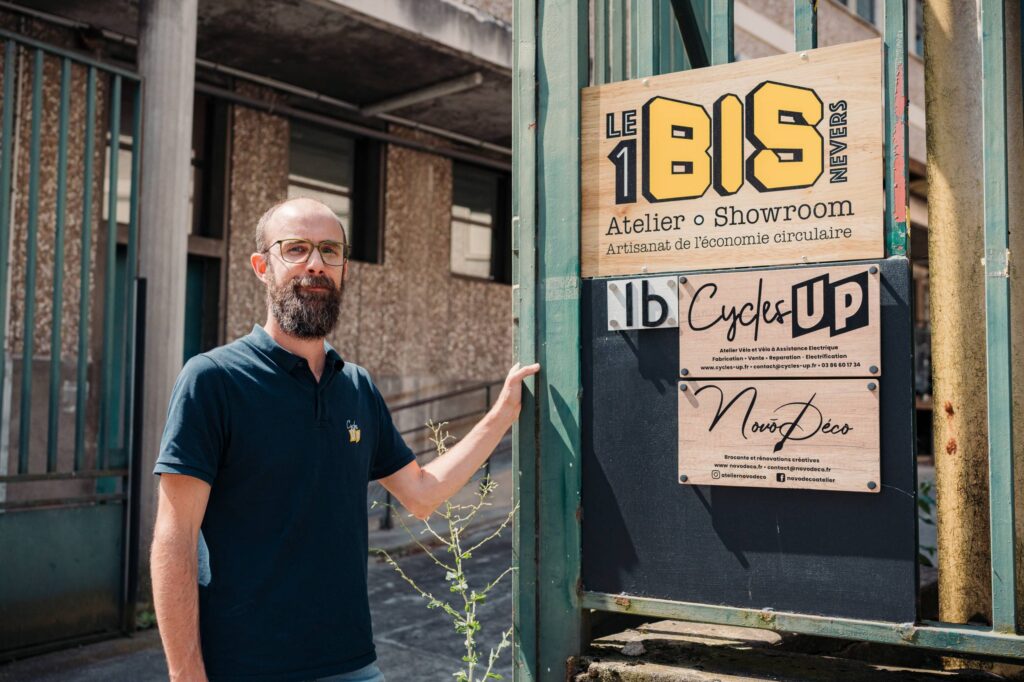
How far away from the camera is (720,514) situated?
7.25 feet

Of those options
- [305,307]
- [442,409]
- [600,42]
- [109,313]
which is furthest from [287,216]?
[442,409]

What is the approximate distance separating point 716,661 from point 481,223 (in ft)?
33.2

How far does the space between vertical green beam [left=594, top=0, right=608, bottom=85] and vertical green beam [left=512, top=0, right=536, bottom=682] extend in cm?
20

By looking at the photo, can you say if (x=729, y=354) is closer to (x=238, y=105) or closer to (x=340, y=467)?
(x=340, y=467)

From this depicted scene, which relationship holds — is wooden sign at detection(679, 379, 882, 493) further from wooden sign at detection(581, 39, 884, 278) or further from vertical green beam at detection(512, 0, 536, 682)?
vertical green beam at detection(512, 0, 536, 682)

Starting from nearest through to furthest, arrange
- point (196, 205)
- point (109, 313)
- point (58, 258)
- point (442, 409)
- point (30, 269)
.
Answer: point (30, 269)
point (58, 258)
point (109, 313)
point (196, 205)
point (442, 409)

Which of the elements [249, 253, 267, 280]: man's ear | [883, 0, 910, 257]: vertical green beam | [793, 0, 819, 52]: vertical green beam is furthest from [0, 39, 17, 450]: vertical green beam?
[883, 0, 910, 257]: vertical green beam

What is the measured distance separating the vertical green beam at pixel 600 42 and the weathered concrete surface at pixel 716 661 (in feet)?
4.77

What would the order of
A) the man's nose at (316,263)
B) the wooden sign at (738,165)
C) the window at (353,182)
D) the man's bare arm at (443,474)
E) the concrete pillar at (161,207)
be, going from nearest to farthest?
the wooden sign at (738,165)
the man's nose at (316,263)
the man's bare arm at (443,474)
the concrete pillar at (161,207)
the window at (353,182)

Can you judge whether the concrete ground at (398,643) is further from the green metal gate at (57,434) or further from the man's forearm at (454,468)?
the man's forearm at (454,468)

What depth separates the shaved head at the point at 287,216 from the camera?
253 cm

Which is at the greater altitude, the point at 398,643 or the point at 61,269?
the point at 61,269

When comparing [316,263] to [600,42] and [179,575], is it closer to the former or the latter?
[179,575]

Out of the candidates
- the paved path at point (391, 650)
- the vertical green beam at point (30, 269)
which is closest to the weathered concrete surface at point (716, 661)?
the paved path at point (391, 650)
